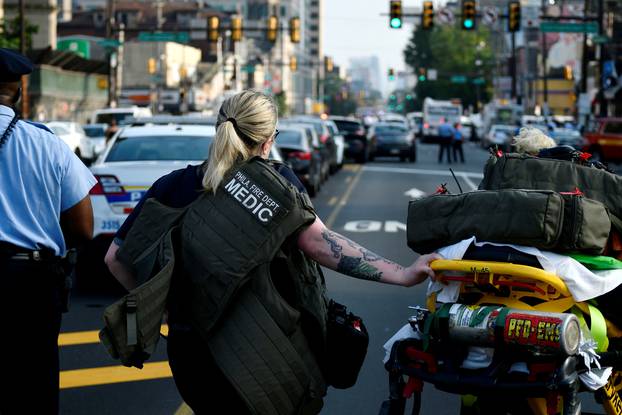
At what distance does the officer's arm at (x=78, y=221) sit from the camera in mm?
5086

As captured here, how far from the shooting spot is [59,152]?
496 cm

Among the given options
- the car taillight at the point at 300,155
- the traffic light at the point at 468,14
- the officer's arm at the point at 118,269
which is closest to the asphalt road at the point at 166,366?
the officer's arm at the point at 118,269

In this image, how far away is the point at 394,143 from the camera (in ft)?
156

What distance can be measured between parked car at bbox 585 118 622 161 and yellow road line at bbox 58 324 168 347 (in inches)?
1505

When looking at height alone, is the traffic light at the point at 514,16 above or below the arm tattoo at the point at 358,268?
above

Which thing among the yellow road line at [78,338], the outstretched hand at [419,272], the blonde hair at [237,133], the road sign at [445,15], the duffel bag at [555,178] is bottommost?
the yellow road line at [78,338]

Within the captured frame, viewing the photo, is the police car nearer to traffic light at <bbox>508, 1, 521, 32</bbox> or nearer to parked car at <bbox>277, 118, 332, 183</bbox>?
parked car at <bbox>277, 118, 332, 183</bbox>

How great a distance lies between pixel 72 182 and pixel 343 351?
4.22 ft

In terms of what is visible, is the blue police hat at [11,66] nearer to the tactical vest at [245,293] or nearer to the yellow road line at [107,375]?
the tactical vest at [245,293]

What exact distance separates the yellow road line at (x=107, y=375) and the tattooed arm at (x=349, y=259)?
157 inches

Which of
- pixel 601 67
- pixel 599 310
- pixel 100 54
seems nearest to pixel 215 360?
pixel 599 310

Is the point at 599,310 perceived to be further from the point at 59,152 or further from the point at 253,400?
the point at 59,152

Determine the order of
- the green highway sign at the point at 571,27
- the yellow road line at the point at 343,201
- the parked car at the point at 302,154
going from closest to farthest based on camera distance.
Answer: the yellow road line at the point at 343,201 < the parked car at the point at 302,154 < the green highway sign at the point at 571,27

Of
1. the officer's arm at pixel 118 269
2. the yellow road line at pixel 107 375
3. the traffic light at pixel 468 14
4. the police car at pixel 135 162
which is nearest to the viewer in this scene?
the officer's arm at pixel 118 269
